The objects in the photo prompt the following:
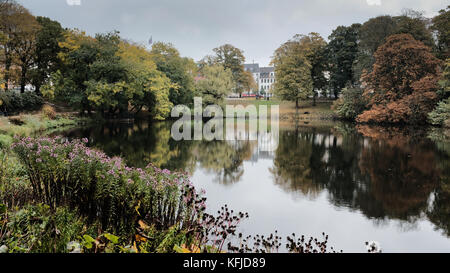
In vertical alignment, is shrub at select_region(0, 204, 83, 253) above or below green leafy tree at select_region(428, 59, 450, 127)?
below

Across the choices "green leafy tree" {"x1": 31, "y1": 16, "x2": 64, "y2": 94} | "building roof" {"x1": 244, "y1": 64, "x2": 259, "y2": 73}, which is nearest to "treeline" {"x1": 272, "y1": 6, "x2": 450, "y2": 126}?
"green leafy tree" {"x1": 31, "y1": 16, "x2": 64, "y2": 94}

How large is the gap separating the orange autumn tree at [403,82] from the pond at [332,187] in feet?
49.1

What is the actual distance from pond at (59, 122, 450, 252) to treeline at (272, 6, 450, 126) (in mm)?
14977

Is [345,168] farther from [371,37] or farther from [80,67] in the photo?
[371,37]

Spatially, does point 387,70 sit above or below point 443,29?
below

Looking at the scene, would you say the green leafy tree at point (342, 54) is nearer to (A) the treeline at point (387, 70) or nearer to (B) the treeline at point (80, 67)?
(A) the treeline at point (387, 70)

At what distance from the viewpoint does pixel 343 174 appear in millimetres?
10234

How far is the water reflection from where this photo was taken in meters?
7.21

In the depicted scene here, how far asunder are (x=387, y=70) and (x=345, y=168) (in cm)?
2555

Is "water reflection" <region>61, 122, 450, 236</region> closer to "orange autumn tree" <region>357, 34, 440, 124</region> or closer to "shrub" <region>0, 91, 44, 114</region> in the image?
"orange autumn tree" <region>357, 34, 440, 124</region>

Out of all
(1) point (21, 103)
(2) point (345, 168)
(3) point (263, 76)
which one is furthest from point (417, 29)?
(3) point (263, 76)

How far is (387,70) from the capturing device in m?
32.3
